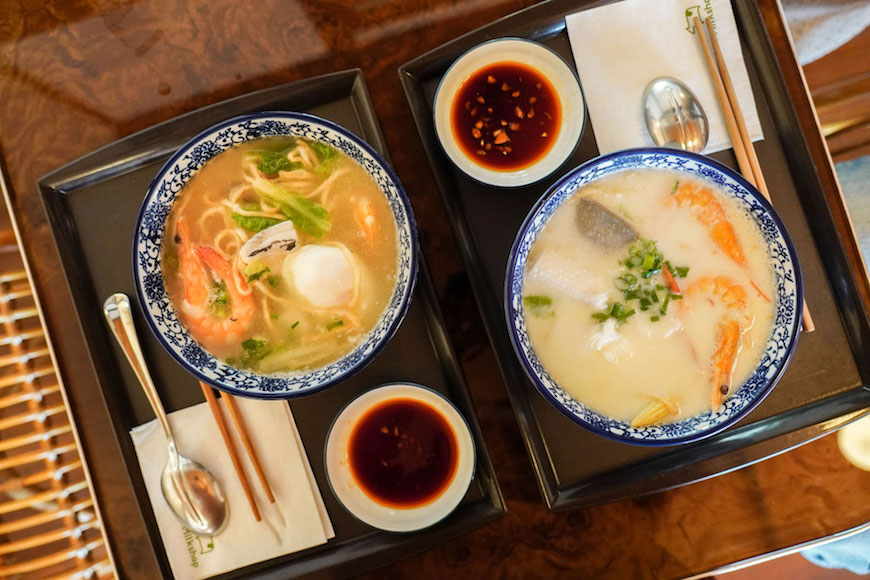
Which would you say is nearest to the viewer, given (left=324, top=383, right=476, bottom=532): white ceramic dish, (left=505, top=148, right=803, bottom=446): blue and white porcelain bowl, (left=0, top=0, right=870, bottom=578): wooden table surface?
(left=505, top=148, right=803, bottom=446): blue and white porcelain bowl

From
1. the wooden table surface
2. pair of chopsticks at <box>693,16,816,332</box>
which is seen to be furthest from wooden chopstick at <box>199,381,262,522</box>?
pair of chopsticks at <box>693,16,816,332</box>

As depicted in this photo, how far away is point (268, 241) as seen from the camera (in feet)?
5.45

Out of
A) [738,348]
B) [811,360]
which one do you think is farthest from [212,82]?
[811,360]

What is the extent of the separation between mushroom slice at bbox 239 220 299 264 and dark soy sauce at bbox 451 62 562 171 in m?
0.59

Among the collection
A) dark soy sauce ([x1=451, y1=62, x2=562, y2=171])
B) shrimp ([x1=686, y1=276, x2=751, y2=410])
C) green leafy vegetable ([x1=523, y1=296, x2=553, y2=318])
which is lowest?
shrimp ([x1=686, y1=276, x2=751, y2=410])

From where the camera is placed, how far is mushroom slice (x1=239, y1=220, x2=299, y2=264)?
1.66 metres

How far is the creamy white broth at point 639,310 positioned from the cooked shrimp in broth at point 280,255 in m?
0.47

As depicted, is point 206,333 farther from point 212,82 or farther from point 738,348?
point 738,348

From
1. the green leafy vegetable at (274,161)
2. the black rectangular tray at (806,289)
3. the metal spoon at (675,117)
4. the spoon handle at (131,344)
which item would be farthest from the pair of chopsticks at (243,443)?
the metal spoon at (675,117)

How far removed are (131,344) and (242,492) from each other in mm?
561

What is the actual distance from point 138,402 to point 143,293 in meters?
0.46

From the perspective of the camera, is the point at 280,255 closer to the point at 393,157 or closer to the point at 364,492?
the point at 393,157

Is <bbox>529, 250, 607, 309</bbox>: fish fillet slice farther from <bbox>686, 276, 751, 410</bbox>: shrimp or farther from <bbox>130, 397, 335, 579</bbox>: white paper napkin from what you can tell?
<bbox>130, 397, 335, 579</bbox>: white paper napkin

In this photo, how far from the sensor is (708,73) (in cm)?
185
